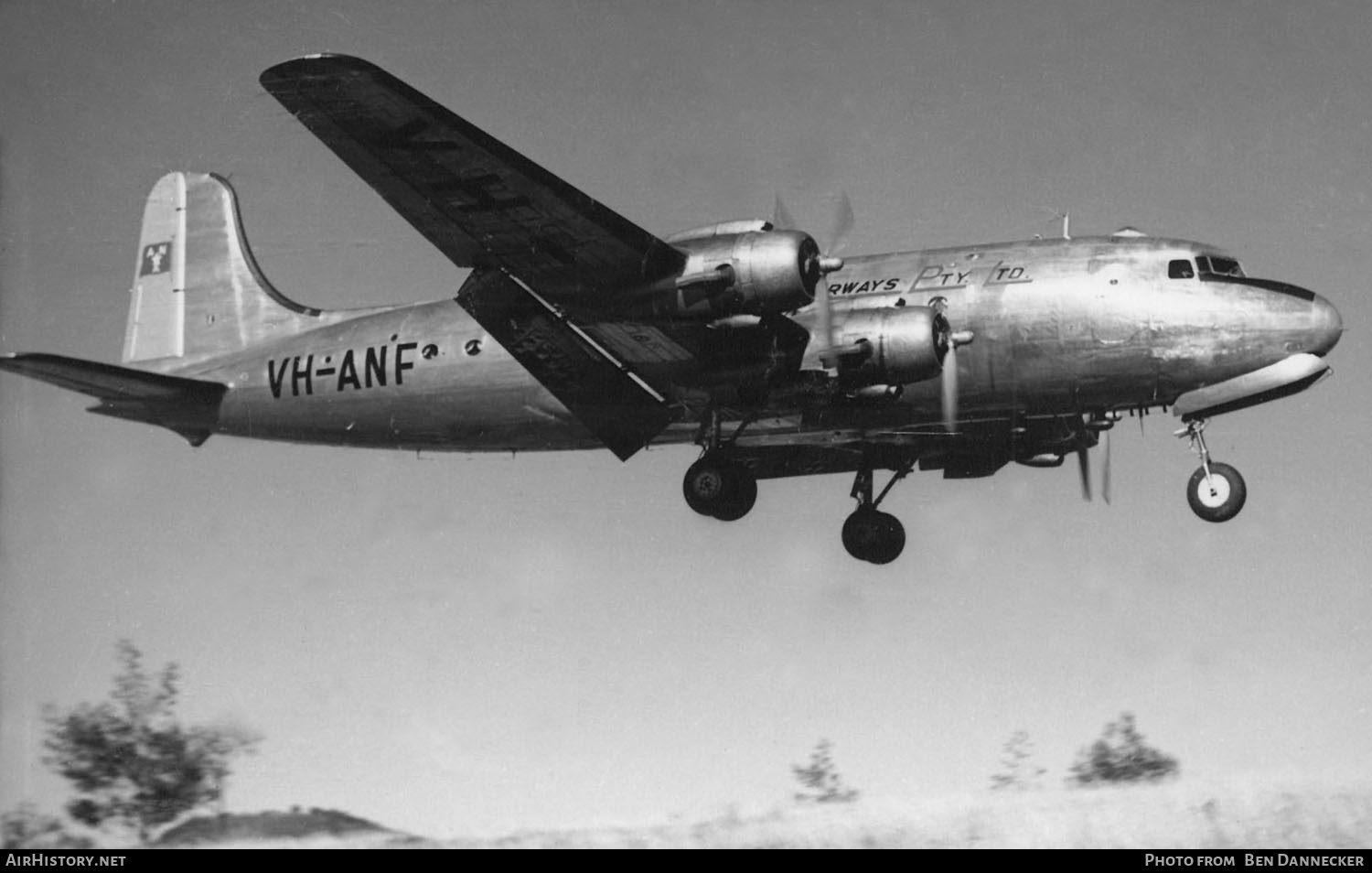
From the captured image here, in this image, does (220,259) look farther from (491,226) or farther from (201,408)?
(491,226)

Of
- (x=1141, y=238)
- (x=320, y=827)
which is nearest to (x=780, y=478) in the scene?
(x=1141, y=238)

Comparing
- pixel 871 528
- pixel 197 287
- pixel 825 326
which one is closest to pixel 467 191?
pixel 825 326

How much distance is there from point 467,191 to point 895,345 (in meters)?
3.94

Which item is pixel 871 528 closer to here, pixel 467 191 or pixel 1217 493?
pixel 1217 493

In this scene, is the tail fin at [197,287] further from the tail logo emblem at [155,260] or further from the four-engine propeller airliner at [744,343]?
the four-engine propeller airliner at [744,343]

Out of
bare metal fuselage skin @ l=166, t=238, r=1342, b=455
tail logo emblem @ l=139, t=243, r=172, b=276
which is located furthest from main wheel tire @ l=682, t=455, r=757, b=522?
tail logo emblem @ l=139, t=243, r=172, b=276

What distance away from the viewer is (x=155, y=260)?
65.2 feet

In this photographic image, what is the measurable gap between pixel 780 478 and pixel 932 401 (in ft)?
8.16

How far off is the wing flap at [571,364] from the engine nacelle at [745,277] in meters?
1.59

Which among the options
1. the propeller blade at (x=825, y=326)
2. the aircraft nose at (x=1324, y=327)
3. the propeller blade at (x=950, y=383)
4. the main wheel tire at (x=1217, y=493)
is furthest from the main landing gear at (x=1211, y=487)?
the propeller blade at (x=825, y=326)

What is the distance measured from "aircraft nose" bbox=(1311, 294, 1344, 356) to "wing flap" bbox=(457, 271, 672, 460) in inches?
232

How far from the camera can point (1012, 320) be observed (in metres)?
14.8

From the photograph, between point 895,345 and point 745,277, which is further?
point 895,345

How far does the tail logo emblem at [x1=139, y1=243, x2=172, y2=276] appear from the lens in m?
19.8
